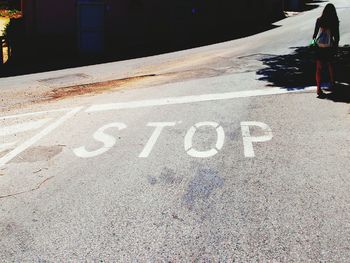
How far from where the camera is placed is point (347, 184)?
16.0ft

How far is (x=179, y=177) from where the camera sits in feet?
17.8

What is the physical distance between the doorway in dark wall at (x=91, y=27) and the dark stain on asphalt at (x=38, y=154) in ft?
50.9

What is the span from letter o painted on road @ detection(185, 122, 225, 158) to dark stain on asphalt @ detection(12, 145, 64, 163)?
2419 millimetres

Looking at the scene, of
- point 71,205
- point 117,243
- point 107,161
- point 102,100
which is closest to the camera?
point 117,243

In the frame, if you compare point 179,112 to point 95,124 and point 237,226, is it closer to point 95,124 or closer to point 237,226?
point 95,124

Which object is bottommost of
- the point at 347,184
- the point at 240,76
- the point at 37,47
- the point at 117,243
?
the point at 117,243

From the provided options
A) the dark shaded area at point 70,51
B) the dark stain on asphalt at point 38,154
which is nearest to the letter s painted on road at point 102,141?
the dark stain on asphalt at point 38,154

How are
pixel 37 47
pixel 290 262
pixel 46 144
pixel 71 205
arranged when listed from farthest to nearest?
pixel 37 47 → pixel 46 144 → pixel 71 205 → pixel 290 262

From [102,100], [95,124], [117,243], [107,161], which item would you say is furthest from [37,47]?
[117,243]

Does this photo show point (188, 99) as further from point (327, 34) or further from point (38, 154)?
point (38, 154)

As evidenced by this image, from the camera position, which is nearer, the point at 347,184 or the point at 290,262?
the point at 290,262

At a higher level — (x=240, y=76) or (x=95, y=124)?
(x=240, y=76)

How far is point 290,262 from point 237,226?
76 cm

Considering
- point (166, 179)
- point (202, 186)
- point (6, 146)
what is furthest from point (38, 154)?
point (202, 186)
